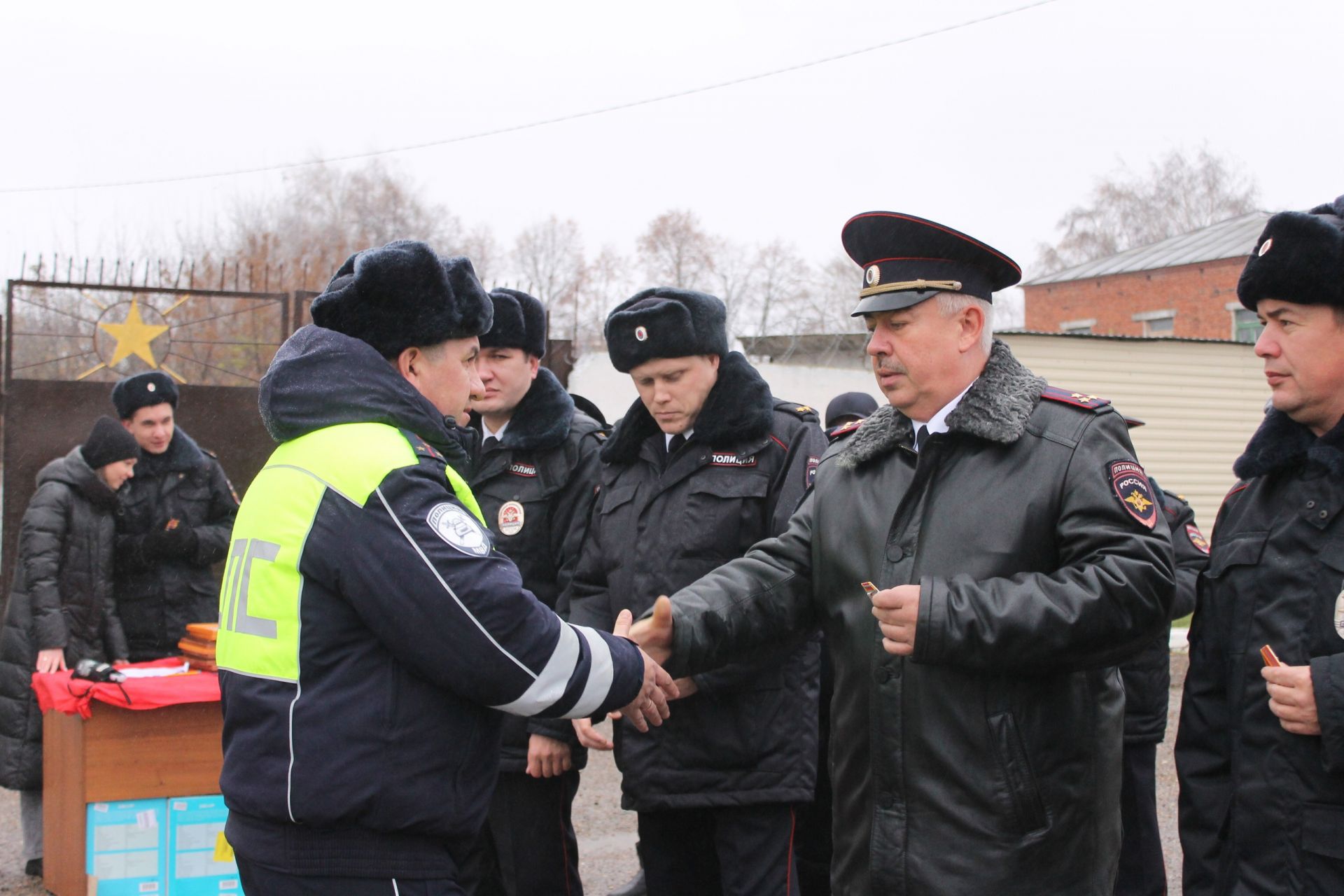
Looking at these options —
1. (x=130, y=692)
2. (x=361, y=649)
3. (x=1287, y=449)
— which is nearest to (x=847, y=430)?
(x=1287, y=449)

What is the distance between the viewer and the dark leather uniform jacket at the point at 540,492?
4.07 m

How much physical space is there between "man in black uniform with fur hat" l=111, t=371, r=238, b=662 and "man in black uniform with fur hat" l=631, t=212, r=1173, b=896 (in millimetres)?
4111

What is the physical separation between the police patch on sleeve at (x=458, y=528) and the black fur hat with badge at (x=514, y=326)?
180 cm

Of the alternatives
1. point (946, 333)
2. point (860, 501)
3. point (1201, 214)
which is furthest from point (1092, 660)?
point (1201, 214)

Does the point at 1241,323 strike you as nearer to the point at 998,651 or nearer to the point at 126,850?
the point at 126,850

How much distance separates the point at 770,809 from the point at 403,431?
1690 millimetres

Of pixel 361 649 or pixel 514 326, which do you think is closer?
pixel 361 649

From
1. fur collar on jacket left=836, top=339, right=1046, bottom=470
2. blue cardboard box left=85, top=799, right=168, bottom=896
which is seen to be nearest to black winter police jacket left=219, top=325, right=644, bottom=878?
fur collar on jacket left=836, top=339, right=1046, bottom=470

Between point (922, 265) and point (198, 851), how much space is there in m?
3.76

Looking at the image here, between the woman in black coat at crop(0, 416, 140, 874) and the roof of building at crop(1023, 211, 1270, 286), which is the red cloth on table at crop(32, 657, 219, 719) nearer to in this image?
the woman in black coat at crop(0, 416, 140, 874)

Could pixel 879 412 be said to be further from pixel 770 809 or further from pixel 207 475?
pixel 207 475

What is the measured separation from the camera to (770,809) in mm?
3402

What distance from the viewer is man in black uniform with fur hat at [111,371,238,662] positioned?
5.78 metres

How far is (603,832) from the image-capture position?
619 centimetres
